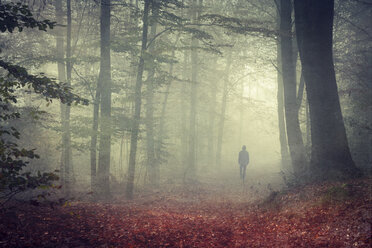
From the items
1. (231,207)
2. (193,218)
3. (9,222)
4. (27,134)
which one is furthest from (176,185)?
(9,222)

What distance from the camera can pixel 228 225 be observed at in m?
7.14

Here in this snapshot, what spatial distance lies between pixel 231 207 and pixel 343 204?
4782 millimetres

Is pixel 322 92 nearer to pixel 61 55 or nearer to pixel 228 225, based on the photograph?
pixel 228 225

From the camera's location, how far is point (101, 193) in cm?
1227

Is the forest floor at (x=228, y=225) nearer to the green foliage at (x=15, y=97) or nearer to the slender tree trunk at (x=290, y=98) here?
the green foliage at (x=15, y=97)

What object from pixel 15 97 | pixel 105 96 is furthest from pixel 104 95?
pixel 15 97

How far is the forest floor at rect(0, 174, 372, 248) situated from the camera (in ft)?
16.9

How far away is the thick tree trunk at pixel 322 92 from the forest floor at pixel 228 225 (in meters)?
1.17

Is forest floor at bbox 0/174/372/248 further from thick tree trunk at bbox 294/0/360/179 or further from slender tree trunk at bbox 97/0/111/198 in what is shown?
slender tree trunk at bbox 97/0/111/198

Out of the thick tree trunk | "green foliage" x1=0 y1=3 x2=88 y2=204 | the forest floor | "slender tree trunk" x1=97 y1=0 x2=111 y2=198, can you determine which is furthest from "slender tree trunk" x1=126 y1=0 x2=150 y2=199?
the thick tree trunk

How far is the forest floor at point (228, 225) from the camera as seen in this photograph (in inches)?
203

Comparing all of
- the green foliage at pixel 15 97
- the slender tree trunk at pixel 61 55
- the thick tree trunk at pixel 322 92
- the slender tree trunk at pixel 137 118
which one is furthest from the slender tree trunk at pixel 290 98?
the slender tree trunk at pixel 61 55

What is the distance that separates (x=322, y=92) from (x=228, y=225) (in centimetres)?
551

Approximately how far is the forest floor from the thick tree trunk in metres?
1.17
